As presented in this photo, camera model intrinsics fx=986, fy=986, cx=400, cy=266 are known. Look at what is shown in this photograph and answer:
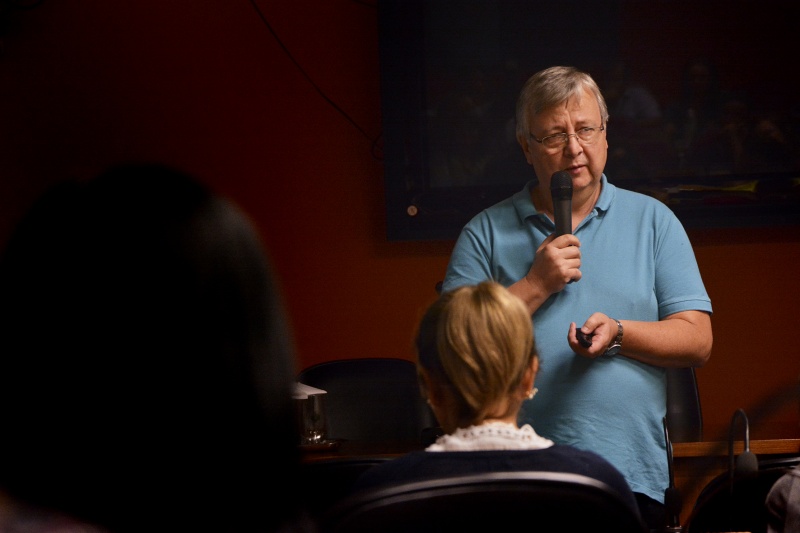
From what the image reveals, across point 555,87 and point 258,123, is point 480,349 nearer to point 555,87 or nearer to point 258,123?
point 555,87

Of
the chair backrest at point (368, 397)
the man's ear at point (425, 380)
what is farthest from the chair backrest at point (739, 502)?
the chair backrest at point (368, 397)

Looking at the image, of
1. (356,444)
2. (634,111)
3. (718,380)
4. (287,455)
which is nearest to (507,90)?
(634,111)

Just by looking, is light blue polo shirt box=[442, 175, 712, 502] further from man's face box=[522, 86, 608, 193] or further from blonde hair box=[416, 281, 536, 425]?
blonde hair box=[416, 281, 536, 425]

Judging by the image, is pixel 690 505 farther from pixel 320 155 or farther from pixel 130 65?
pixel 130 65

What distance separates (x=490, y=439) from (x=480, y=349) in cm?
15

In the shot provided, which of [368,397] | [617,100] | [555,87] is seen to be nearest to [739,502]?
[555,87]

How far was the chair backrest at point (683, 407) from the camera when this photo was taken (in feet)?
10.3

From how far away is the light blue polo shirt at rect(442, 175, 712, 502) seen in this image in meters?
2.00

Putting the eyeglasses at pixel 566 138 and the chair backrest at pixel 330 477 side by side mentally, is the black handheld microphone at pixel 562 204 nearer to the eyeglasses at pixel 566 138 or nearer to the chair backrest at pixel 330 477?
the eyeglasses at pixel 566 138

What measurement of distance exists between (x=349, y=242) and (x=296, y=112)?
1.89 feet

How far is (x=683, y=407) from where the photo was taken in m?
3.17

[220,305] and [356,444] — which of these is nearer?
[220,305]

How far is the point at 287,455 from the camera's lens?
0.65m

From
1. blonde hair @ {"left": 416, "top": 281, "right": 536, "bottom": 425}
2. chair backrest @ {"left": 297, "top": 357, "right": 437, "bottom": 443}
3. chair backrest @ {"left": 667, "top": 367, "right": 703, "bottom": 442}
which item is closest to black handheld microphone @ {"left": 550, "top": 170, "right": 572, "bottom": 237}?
blonde hair @ {"left": 416, "top": 281, "right": 536, "bottom": 425}
